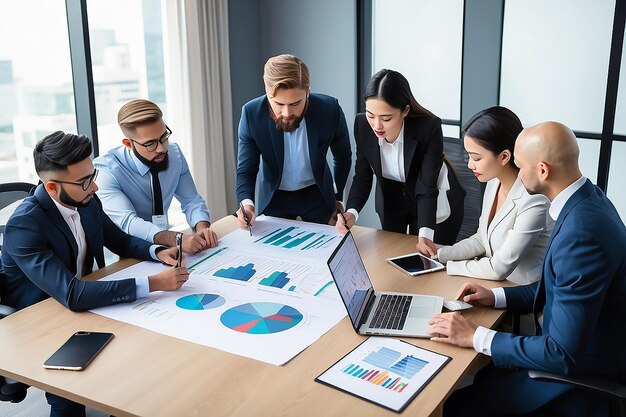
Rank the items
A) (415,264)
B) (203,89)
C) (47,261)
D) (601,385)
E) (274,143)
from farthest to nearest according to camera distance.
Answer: (203,89) < (274,143) < (415,264) < (47,261) < (601,385)

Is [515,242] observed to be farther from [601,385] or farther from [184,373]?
[184,373]

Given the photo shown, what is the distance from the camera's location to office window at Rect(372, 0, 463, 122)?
177 inches

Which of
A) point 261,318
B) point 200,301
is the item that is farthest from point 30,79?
point 261,318

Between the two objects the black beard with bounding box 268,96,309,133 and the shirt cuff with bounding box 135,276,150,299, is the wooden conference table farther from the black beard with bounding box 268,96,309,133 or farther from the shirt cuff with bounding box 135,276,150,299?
the black beard with bounding box 268,96,309,133

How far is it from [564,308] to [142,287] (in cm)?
134

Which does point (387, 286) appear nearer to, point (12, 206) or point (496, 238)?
point (496, 238)

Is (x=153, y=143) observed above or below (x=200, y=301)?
above

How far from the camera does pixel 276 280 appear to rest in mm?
2283

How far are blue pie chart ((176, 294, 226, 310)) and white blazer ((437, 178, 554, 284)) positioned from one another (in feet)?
2.86

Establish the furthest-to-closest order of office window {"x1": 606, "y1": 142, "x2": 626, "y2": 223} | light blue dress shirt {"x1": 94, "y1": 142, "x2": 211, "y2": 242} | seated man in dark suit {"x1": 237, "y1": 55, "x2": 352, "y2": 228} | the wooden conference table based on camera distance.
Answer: office window {"x1": 606, "y1": 142, "x2": 626, "y2": 223} < seated man in dark suit {"x1": 237, "y1": 55, "x2": 352, "y2": 228} < light blue dress shirt {"x1": 94, "y1": 142, "x2": 211, "y2": 242} < the wooden conference table

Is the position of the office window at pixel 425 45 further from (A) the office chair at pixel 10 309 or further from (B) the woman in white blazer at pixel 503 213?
(A) the office chair at pixel 10 309

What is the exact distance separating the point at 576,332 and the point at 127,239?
1738 mm

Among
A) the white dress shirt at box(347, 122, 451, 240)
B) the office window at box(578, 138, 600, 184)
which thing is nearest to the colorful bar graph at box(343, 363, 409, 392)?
the white dress shirt at box(347, 122, 451, 240)

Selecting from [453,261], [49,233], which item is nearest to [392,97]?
[453,261]
